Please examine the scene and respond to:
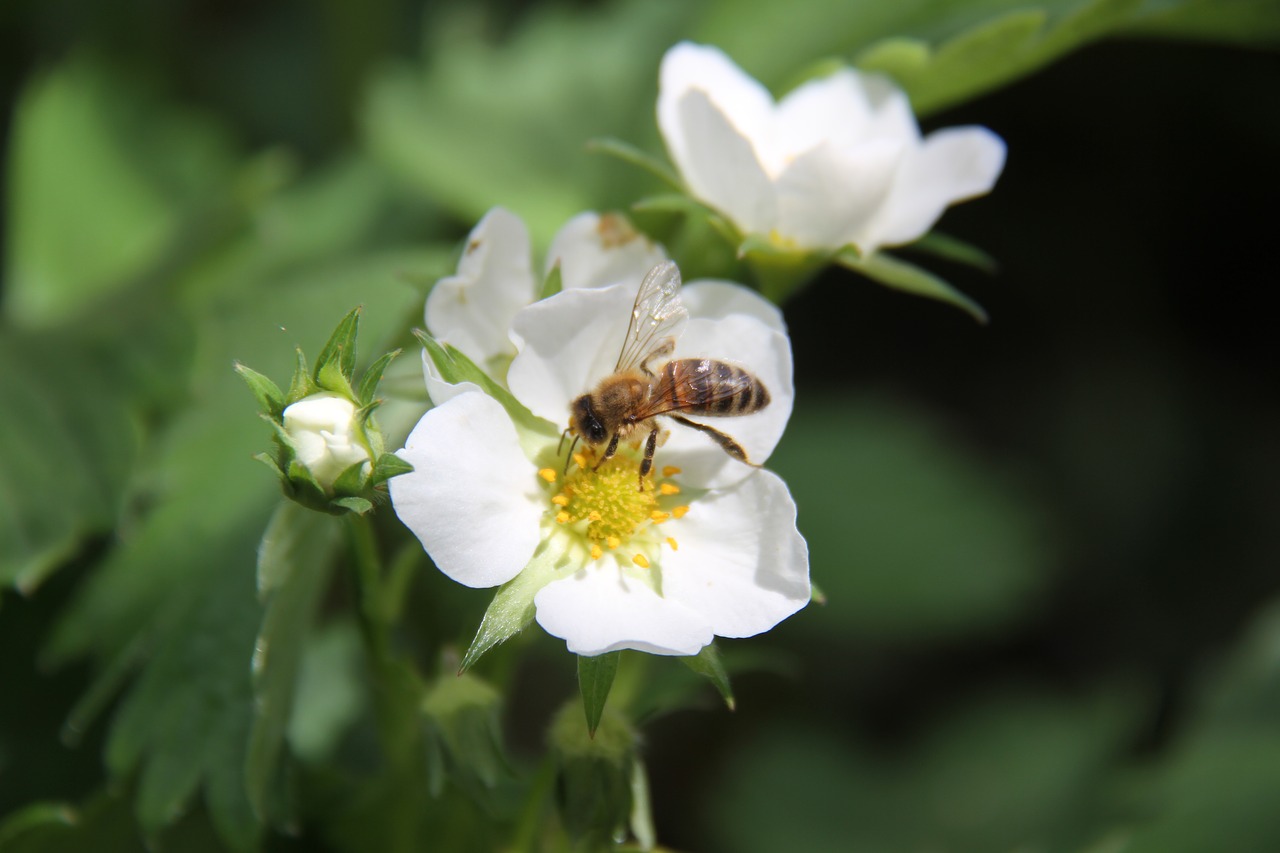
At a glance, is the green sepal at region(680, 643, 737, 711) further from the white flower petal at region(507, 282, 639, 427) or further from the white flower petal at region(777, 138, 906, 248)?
the white flower petal at region(777, 138, 906, 248)

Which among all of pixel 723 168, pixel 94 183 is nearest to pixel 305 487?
pixel 723 168

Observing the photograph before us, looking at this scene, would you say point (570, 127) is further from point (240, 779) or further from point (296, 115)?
point (240, 779)

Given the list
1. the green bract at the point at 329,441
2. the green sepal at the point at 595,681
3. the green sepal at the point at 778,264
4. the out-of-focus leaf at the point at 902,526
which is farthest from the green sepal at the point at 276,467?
the out-of-focus leaf at the point at 902,526

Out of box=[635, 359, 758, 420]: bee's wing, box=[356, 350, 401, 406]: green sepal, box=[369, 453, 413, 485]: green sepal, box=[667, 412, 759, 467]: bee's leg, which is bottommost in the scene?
box=[369, 453, 413, 485]: green sepal

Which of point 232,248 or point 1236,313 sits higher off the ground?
point 1236,313

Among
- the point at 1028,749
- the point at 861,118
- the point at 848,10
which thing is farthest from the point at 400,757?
the point at 1028,749

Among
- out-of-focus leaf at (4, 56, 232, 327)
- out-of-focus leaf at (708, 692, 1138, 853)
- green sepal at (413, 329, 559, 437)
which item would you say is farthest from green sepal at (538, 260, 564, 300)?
out-of-focus leaf at (708, 692, 1138, 853)
